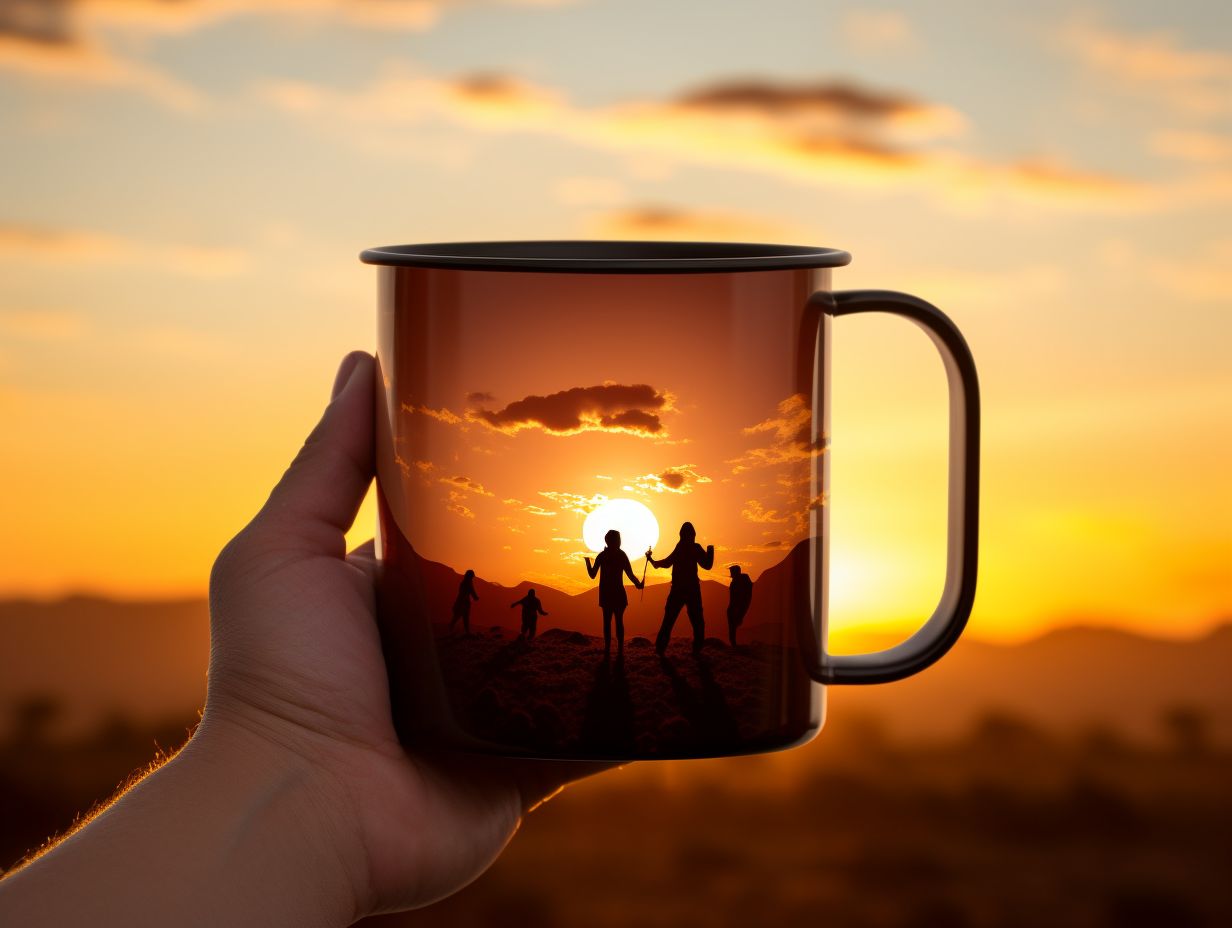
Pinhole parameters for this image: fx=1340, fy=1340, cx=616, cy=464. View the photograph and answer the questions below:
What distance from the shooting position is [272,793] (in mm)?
2322

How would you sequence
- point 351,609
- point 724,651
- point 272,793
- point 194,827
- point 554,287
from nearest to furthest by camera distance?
1. point 554,287
2. point 724,651
3. point 194,827
4. point 272,793
5. point 351,609

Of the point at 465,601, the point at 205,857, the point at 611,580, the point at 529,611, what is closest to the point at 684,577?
the point at 611,580

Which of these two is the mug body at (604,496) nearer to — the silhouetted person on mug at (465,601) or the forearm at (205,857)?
the silhouetted person on mug at (465,601)

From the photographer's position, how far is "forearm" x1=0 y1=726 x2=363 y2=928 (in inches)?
79.0

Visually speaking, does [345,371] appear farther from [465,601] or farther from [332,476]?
[465,601]

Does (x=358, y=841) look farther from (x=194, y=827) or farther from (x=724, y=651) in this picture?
(x=724, y=651)

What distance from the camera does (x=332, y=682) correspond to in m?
2.42

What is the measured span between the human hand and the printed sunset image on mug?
350 millimetres

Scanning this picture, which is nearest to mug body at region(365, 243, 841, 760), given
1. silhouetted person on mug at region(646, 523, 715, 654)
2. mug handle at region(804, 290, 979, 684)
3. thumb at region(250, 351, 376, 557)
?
silhouetted person on mug at region(646, 523, 715, 654)

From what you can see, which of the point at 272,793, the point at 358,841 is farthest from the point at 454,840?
the point at 272,793

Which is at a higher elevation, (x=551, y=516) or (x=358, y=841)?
(x=551, y=516)

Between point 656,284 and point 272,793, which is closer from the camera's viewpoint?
point 656,284

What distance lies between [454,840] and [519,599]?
0.82 meters

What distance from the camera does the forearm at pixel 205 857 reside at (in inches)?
79.0
